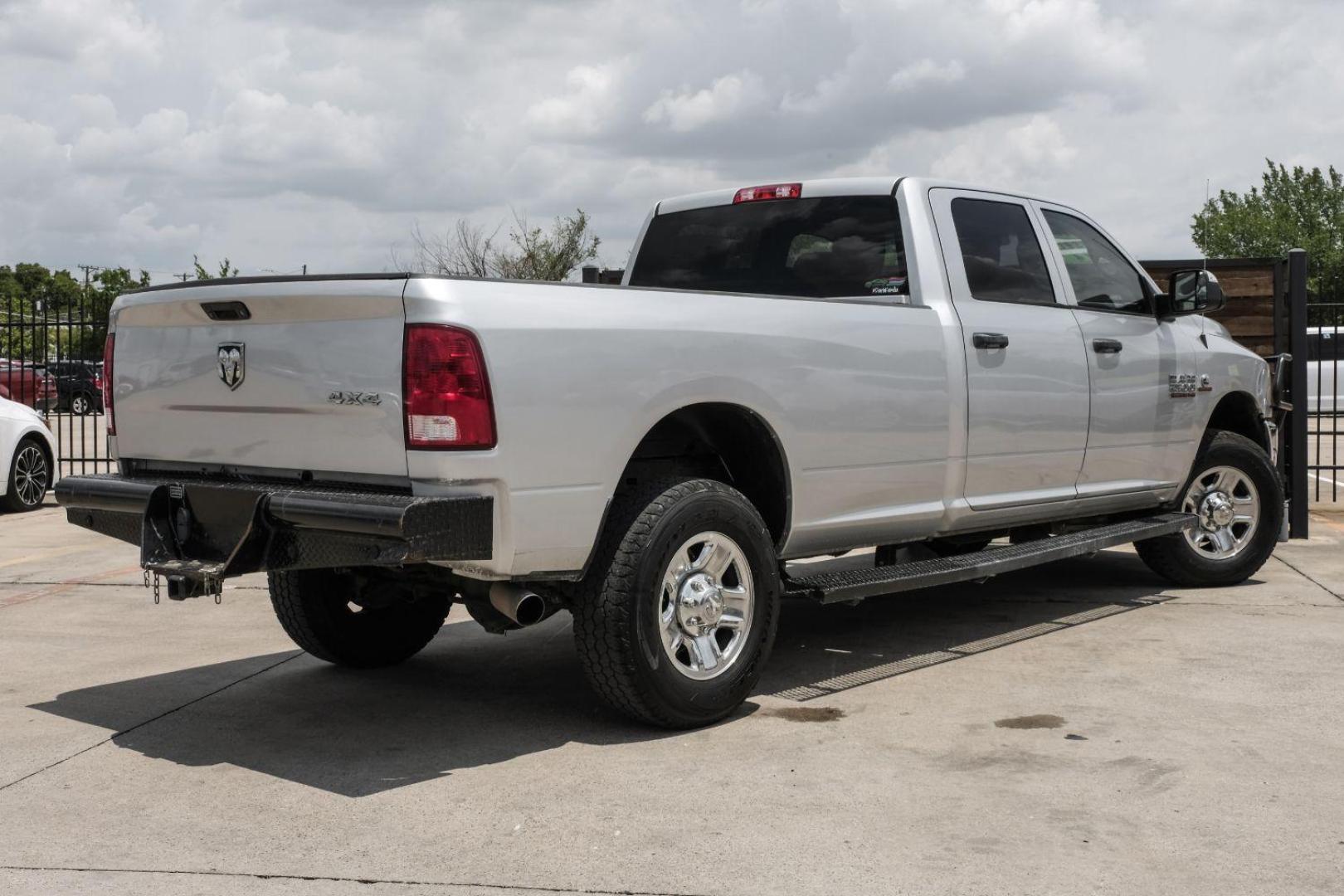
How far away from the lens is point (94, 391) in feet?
105

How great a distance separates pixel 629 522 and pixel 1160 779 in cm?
185

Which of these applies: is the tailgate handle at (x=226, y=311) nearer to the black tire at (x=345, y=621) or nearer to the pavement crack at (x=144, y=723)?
the black tire at (x=345, y=621)

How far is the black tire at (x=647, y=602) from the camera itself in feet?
15.5

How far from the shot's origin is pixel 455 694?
5.76m

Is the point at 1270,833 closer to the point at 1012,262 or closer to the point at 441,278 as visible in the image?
the point at 441,278

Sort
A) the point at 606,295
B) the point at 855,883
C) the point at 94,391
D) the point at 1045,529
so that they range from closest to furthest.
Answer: the point at 855,883 → the point at 606,295 → the point at 1045,529 → the point at 94,391

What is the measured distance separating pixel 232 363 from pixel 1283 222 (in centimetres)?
6927

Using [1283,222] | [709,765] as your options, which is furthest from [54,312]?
[1283,222]

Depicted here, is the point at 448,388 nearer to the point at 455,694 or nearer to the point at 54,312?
the point at 455,694

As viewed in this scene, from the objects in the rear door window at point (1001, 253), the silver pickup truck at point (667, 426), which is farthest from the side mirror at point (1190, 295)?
the rear door window at point (1001, 253)

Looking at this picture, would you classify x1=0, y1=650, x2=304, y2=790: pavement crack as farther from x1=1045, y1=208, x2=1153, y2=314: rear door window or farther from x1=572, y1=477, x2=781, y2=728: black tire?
x1=1045, y1=208, x2=1153, y2=314: rear door window

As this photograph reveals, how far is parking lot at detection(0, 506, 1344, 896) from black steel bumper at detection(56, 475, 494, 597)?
2.24ft

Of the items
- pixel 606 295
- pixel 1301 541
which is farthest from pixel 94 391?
pixel 606 295

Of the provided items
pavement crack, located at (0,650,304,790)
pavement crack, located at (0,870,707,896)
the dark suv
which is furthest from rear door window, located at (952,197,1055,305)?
A: the dark suv
